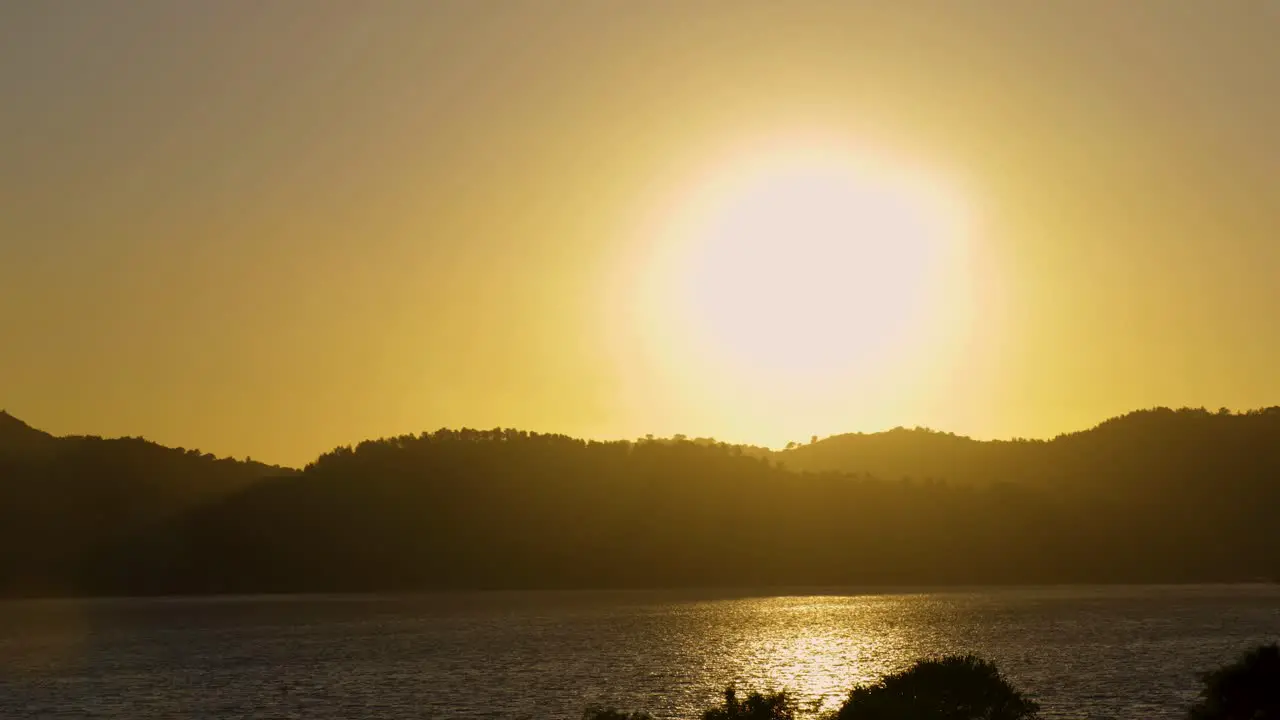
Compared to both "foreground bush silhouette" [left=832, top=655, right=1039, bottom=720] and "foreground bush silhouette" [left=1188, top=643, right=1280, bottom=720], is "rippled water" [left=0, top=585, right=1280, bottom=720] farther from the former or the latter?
"foreground bush silhouette" [left=832, top=655, right=1039, bottom=720]

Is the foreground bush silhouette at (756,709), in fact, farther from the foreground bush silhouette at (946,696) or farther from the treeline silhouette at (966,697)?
the foreground bush silhouette at (946,696)

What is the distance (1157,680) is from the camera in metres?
108

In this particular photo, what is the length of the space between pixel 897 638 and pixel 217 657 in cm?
7983

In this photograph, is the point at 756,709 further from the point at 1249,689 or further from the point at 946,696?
the point at 1249,689

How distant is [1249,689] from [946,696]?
9633mm

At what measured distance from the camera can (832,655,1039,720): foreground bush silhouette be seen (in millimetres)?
44375

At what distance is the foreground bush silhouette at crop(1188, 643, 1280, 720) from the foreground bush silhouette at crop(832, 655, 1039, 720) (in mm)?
5999

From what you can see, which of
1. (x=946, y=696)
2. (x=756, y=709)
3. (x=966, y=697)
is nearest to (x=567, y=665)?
(x=756, y=709)

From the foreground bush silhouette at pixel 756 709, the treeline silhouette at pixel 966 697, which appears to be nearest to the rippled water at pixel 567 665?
the treeline silhouette at pixel 966 697

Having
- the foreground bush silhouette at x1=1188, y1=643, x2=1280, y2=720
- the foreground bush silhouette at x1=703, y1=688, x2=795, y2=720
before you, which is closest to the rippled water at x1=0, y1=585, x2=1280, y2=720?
the foreground bush silhouette at x1=1188, y1=643, x2=1280, y2=720

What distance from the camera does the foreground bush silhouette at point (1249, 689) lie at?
1730 inches

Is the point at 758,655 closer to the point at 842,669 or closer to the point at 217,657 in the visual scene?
the point at 842,669

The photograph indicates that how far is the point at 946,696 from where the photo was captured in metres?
45.0

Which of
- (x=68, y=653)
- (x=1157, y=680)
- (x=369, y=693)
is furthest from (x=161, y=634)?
(x=1157, y=680)
